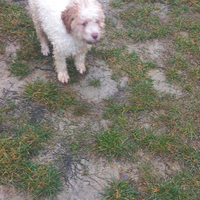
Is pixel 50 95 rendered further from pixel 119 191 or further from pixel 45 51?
pixel 119 191

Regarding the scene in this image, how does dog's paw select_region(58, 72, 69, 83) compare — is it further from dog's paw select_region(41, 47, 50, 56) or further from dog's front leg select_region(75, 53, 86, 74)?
dog's paw select_region(41, 47, 50, 56)

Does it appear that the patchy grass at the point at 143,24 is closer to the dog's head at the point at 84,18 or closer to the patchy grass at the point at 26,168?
the dog's head at the point at 84,18

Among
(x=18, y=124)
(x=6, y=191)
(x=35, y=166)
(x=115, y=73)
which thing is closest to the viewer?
(x=6, y=191)

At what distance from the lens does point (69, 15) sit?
2.61 meters

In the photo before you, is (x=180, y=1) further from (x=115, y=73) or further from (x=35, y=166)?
(x=35, y=166)

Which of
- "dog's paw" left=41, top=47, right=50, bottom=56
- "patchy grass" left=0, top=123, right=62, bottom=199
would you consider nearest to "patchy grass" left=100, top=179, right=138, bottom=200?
"patchy grass" left=0, top=123, right=62, bottom=199

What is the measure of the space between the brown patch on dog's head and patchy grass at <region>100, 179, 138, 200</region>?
6.53ft

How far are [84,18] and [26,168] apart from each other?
191 centimetres

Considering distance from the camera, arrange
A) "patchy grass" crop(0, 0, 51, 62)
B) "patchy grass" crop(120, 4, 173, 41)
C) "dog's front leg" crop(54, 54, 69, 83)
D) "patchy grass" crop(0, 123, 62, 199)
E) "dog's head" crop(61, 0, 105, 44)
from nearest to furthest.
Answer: "patchy grass" crop(0, 123, 62, 199), "dog's head" crop(61, 0, 105, 44), "dog's front leg" crop(54, 54, 69, 83), "patchy grass" crop(0, 0, 51, 62), "patchy grass" crop(120, 4, 173, 41)

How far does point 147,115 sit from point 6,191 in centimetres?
213

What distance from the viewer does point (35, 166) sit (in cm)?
255

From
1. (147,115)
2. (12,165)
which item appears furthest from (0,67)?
(147,115)

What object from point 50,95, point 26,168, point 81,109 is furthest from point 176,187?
point 50,95

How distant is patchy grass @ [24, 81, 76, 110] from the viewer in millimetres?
3174
